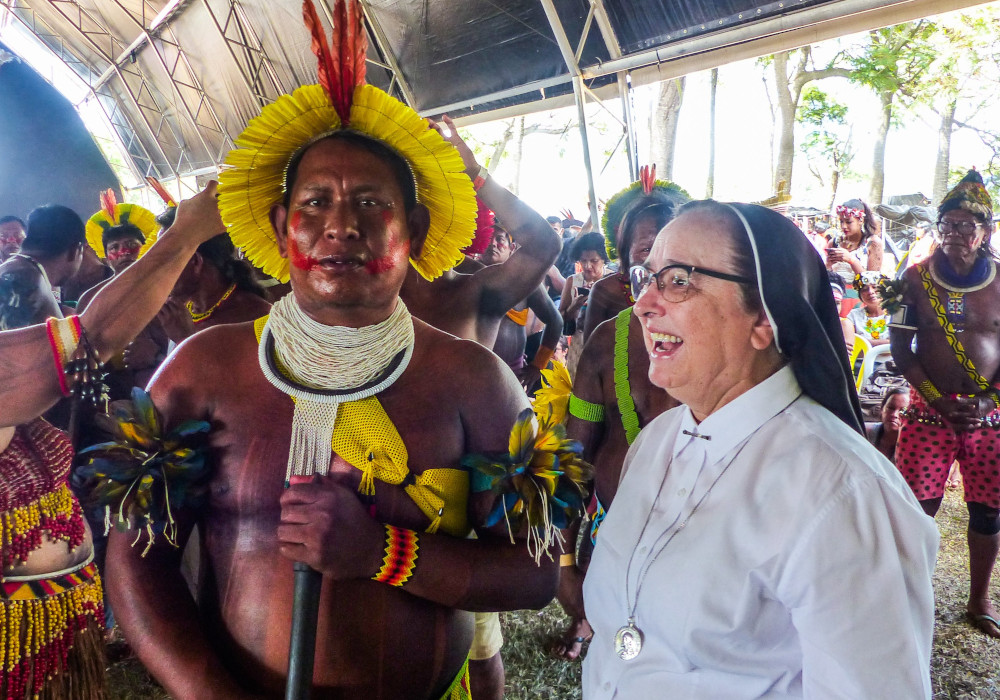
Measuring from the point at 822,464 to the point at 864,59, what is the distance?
17.9 metres

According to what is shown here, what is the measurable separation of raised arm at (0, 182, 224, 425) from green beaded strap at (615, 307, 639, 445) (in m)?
1.75

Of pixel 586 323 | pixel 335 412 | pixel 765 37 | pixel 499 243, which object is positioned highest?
pixel 765 37

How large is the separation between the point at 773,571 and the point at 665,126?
36.9ft

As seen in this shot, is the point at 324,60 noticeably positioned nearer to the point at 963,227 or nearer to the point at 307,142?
the point at 307,142

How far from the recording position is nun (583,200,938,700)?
1262 millimetres

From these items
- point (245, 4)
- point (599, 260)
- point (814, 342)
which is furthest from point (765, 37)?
point (245, 4)

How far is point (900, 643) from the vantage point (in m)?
1.24

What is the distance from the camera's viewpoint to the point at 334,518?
4.76 feet

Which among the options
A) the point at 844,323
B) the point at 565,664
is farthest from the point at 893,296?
the point at 844,323

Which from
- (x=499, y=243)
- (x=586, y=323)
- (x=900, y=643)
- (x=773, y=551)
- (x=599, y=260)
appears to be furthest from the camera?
(x=599, y=260)

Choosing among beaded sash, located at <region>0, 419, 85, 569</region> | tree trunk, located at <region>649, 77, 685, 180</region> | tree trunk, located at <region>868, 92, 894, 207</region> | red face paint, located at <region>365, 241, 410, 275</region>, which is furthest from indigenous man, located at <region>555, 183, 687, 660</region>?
tree trunk, located at <region>868, 92, 894, 207</region>

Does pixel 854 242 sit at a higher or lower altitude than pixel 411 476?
higher

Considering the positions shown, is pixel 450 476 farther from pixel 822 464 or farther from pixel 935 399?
pixel 935 399

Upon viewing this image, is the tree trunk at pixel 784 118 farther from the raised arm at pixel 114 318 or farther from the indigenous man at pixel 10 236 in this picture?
the raised arm at pixel 114 318
